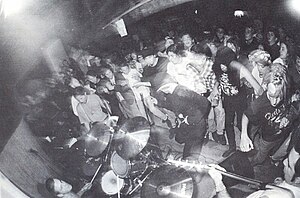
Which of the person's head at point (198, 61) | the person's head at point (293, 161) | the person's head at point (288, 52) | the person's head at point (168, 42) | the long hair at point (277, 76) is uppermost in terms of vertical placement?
the person's head at point (168, 42)

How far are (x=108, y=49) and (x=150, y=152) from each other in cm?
37

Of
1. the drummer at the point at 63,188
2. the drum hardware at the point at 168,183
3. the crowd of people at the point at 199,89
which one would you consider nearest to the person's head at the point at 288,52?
the crowd of people at the point at 199,89

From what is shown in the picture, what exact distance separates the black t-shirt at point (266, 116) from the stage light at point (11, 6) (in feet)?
2.69

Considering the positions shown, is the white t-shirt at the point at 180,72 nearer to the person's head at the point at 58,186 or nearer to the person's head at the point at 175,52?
the person's head at the point at 175,52

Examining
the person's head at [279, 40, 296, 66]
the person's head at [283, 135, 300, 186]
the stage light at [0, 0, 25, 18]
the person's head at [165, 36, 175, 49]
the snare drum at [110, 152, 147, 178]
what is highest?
the stage light at [0, 0, 25, 18]

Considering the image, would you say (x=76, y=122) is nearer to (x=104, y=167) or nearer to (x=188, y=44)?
(x=104, y=167)

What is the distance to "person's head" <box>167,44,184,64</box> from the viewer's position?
1.71 metres

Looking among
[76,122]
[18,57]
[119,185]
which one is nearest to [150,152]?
[119,185]

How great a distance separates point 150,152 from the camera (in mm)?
1739

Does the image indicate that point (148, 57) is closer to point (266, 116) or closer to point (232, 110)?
point (232, 110)

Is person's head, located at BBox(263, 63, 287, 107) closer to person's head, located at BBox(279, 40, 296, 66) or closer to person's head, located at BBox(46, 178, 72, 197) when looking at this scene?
person's head, located at BBox(279, 40, 296, 66)

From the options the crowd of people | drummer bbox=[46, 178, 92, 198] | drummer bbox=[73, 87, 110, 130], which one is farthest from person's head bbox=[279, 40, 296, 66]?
drummer bbox=[46, 178, 92, 198]

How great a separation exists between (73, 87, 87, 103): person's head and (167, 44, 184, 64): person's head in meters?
0.31

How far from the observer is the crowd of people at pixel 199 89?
1712mm
